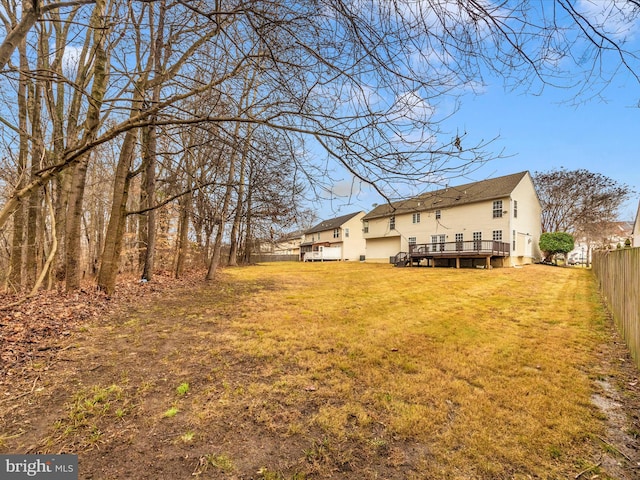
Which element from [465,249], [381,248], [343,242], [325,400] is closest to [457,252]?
[465,249]

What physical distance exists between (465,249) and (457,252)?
Result: 558mm

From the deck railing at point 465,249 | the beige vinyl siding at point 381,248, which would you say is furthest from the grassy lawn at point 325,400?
the beige vinyl siding at point 381,248

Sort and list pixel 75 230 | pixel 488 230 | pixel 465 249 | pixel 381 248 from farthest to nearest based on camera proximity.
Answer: pixel 381 248 < pixel 488 230 < pixel 465 249 < pixel 75 230

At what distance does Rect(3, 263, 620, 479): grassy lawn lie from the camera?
221 centimetres

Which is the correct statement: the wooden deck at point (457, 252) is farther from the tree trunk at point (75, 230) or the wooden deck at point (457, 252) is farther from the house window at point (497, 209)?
the tree trunk at point (75, 230)

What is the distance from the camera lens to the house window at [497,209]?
21062 millimetres

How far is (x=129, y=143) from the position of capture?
7.61m

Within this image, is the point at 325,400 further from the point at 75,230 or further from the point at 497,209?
the point at 497,209

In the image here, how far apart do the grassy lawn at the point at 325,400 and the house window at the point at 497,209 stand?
17.2 m

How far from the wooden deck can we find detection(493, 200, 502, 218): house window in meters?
2.20

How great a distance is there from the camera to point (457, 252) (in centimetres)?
2059

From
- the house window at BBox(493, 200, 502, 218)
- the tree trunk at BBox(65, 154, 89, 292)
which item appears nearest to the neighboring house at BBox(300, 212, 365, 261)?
the house window at BBox(493, 200, 502, 218)

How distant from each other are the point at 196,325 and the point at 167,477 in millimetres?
3792

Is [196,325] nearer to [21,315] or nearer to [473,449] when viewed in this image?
[21,315]
